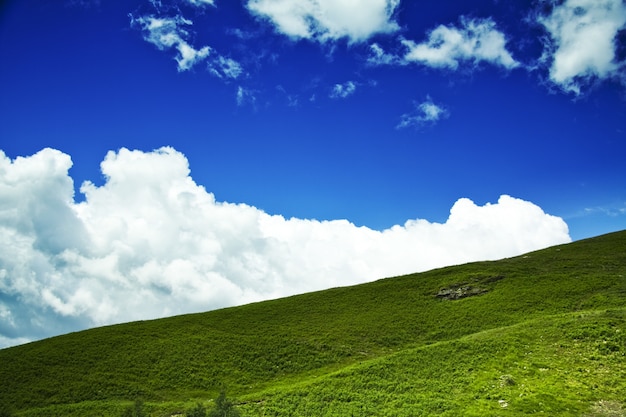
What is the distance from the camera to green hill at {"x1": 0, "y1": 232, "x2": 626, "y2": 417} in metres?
31.3

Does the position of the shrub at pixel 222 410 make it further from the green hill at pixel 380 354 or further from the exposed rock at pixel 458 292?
the exposed rock at pixel 458 292

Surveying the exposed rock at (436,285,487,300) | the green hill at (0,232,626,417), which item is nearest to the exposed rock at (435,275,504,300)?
the exposed rock at (436,285,487,300)

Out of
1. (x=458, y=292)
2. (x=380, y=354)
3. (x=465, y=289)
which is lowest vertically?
(x=380, y=354)

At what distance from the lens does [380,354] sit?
1945 inches

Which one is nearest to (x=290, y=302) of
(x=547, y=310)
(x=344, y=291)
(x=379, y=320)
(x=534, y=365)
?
(x=344, y=291)

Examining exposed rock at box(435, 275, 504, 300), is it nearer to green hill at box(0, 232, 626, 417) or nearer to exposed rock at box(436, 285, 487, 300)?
exposed rock at box(436, 285, 487, 300)

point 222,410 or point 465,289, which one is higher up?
point 465,289

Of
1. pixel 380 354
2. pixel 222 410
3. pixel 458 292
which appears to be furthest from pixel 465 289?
pixel 222 410

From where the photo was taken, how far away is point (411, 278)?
79.1m

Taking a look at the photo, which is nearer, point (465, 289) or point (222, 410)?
point (222, 410)

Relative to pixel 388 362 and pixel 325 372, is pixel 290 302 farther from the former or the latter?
pixel 388 362

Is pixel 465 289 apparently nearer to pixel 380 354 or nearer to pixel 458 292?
pixel 458 292

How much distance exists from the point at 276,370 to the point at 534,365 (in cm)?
2747

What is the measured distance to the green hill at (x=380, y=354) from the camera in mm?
31266
